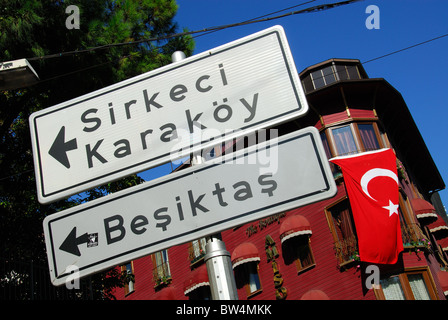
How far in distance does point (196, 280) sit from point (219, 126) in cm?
1895

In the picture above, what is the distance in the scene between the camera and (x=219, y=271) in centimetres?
189

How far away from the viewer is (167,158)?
2098mm

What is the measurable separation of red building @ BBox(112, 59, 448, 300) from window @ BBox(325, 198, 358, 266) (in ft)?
0.13

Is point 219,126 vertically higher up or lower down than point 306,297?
lower down

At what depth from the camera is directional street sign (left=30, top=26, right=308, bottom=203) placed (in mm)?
2115

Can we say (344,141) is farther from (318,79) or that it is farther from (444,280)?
(444,280)

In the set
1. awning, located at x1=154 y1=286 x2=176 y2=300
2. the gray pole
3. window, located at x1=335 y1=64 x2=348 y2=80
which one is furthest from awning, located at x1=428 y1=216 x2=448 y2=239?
the gray pole

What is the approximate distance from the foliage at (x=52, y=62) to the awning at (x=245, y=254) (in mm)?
9115

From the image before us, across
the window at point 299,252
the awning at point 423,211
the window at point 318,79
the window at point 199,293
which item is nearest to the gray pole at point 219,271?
the window at point 299,252

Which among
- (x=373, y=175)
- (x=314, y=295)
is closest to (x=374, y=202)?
(x=373, y=175)

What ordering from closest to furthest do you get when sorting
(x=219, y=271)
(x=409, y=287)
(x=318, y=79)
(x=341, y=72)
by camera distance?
(x=219, y=271), (x=409, y=287), (x=341, y=72), (x=318, y=79)

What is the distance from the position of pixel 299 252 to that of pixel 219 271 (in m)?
17.0

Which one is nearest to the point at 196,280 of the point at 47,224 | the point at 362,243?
the point at 362,243
